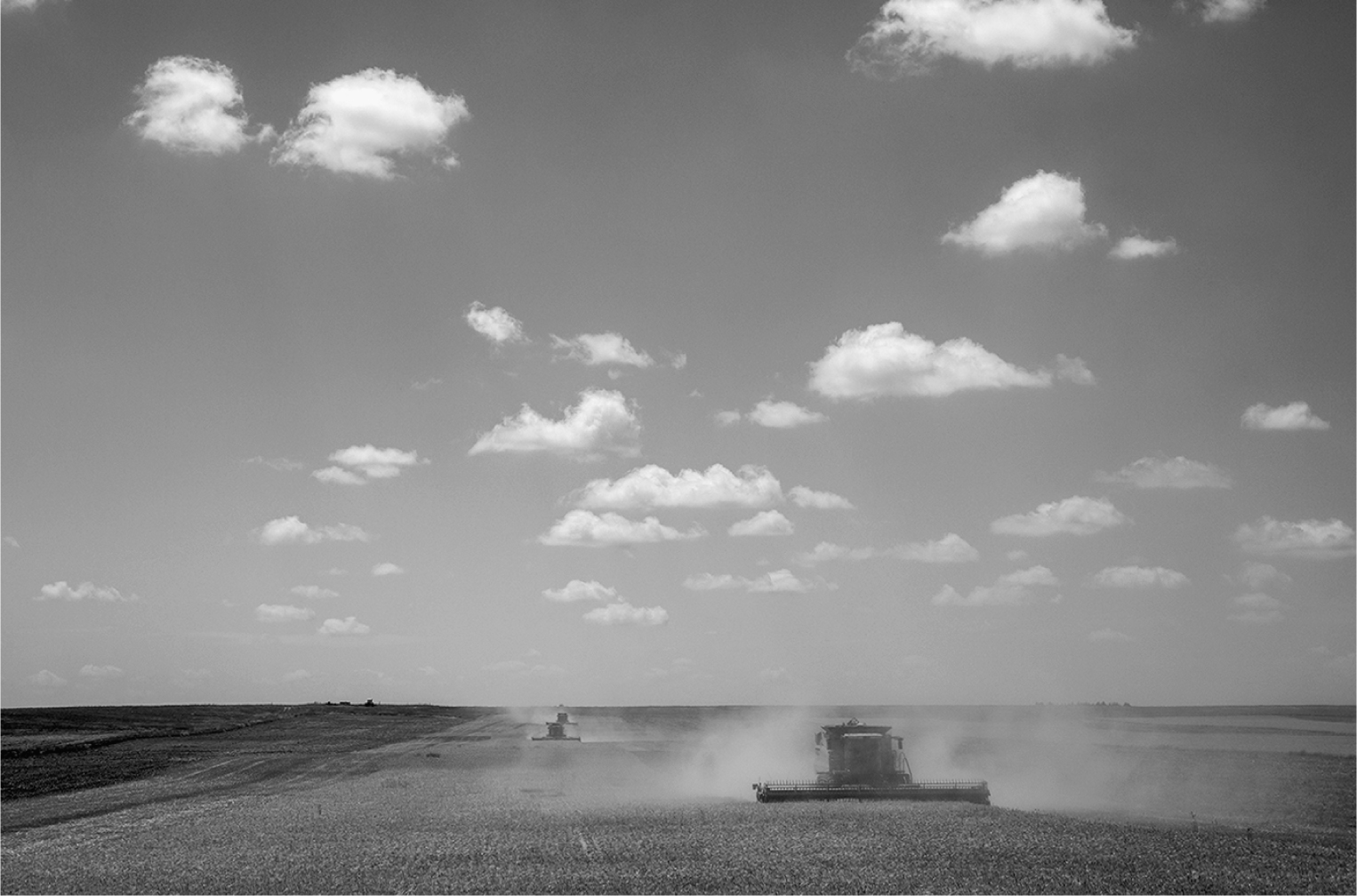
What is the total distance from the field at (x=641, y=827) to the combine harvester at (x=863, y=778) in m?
1.44

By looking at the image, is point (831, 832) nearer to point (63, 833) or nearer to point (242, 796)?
point (63, 833)

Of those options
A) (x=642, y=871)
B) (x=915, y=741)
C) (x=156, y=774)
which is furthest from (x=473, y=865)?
(x=915, y=741)

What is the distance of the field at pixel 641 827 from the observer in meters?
32.8

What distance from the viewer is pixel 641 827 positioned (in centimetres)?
4247

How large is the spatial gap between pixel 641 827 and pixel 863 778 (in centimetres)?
1672

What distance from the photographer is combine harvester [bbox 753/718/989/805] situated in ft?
169

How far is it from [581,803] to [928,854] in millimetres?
20019

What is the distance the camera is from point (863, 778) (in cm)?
5531

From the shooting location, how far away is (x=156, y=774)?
7169cm

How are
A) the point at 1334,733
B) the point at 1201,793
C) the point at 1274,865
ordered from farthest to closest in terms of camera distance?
1. the point at 1334,733
2. the point at 1201,793
3. the point at 1274,865

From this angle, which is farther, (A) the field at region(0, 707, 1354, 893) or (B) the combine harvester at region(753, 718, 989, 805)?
(B) the combine harvester at region(753, 718, 989, 805)

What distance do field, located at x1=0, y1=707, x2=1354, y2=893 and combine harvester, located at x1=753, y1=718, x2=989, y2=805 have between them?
144cm

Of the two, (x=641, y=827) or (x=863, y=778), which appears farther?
(x=863, y=778)

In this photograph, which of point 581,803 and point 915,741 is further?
point 915,741
